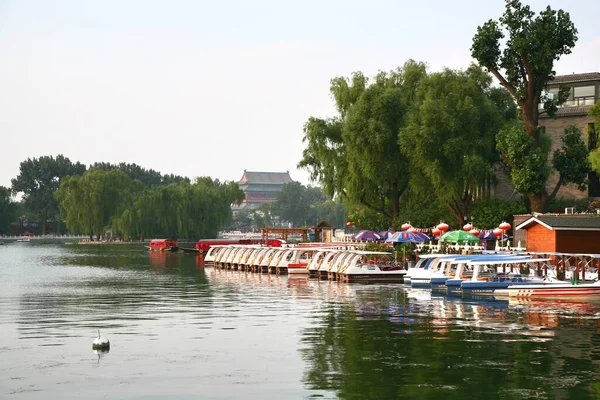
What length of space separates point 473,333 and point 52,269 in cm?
5991

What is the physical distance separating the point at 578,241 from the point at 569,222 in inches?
50.3

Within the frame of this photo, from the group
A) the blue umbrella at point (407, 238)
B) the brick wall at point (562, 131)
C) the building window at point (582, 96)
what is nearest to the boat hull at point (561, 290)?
the blue umbrella at point (407, 238)

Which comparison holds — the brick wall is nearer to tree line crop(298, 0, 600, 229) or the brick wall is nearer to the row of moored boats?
tree line crop(298, 0, 600, 229)

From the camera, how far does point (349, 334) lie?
37594 mm

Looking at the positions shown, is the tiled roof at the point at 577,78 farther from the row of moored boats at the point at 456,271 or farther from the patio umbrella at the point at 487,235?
the row of moored boats at the point at 456,271

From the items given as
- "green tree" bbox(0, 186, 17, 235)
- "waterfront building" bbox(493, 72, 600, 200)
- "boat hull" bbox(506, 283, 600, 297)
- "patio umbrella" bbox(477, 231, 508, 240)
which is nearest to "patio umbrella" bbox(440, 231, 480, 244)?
"patio umbrella" bbox(477, 231, 508, 240)

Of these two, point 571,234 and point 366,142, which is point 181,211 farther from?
point 571,234

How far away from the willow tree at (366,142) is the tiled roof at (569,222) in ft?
69.4

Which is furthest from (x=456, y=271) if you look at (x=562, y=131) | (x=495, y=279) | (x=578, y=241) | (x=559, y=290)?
(x=562, y=131)

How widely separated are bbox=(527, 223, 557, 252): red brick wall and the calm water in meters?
9.51

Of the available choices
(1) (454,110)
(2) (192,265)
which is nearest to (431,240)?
(1) (454,110)

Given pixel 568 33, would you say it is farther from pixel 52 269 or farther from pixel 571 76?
pixel 52 269

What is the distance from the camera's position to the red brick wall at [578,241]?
2330 inches

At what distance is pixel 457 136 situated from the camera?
75.4 m
